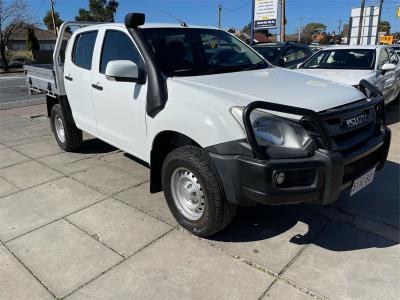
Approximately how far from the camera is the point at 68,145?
5793 mm

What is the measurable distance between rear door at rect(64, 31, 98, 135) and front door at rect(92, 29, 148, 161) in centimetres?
22

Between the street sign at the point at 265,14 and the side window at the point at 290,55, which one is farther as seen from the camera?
the street sign at the point at 265,14

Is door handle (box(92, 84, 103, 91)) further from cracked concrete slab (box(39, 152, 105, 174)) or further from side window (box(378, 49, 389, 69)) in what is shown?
side window (box(378, 49, 389, 69))

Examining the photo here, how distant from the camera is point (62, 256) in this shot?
313 cm

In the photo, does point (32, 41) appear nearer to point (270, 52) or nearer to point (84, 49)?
point (270, 52)

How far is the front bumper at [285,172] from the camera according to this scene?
2.61 meters

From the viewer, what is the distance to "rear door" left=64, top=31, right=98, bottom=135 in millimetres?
4605

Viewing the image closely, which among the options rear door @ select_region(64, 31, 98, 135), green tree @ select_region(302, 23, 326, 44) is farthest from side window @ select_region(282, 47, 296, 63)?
green tree @ select_region(302, 23, 326, 44)

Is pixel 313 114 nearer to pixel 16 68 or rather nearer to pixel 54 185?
pixel 54 185

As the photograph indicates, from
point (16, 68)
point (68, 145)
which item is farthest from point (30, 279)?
point (16, 68)

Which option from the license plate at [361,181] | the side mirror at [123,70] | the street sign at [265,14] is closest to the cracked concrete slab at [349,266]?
the license plate at [361,181]

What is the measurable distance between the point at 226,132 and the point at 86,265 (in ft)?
5.11

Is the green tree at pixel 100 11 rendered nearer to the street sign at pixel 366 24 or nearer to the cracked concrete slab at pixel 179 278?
the street sign at pixel 366 24

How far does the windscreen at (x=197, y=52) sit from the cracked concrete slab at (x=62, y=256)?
5.63ft
